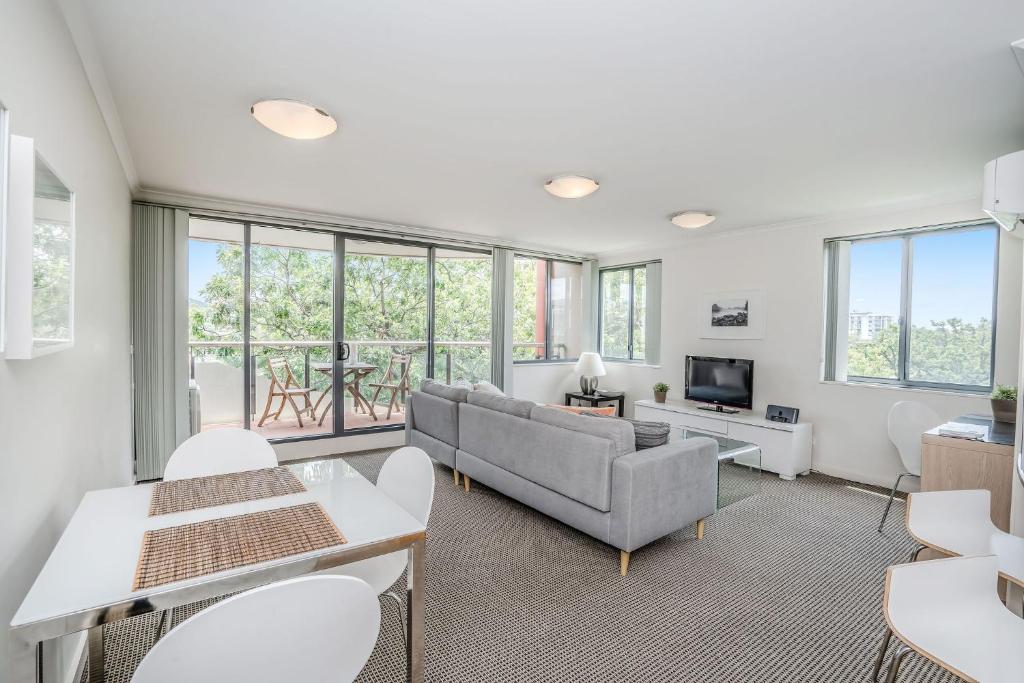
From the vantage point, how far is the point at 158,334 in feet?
13.2

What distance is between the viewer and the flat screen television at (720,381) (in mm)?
4980

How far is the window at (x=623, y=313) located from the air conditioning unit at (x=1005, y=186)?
430 centimetres

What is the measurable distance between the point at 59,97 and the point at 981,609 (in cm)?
334

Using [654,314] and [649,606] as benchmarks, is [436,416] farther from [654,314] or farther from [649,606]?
[654,314]

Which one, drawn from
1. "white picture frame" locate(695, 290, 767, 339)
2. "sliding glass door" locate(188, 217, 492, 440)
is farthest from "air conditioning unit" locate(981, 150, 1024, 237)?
"sliding glass door" locate(188, 217, 492, 440)

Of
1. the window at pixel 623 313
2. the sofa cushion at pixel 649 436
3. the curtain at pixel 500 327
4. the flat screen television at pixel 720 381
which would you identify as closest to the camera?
the sofa cushion at pixel 649 436

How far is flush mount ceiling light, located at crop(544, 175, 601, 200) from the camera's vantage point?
3377 millimetres

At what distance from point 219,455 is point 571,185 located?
104 inches

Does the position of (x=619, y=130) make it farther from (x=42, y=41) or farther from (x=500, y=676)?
(x=500, y=676)

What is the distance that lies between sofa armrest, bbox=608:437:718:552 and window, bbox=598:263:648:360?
134 inches

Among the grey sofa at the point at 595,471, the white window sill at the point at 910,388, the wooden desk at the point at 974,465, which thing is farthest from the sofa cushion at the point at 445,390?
the white window sill at the point at 910,388

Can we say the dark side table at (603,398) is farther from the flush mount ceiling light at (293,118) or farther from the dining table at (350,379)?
the flush mount ceiling light at (293,118)

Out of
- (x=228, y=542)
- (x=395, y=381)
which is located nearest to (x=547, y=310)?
(x=395, y=381)

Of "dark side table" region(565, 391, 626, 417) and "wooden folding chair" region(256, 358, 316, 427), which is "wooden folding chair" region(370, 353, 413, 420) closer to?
"wooden folding chair" region(256, 358, 316, 427)
